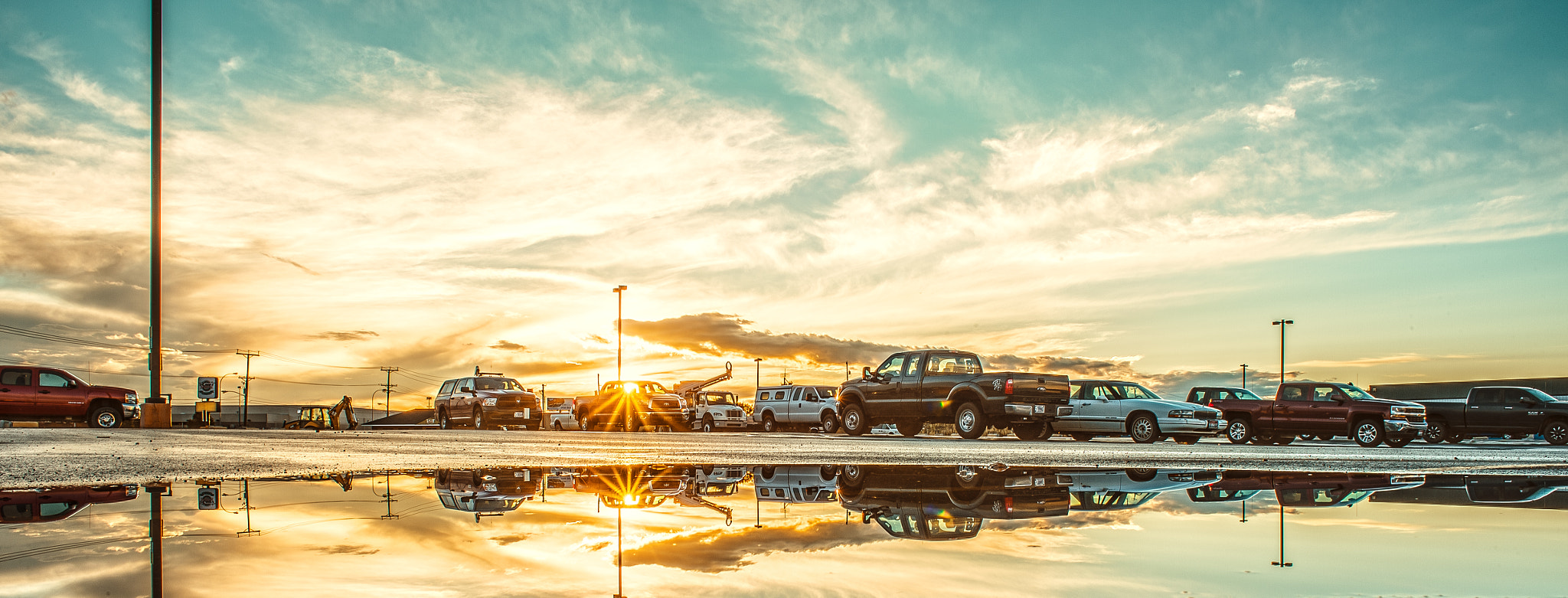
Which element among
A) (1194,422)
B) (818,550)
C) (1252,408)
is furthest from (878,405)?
(818,550)

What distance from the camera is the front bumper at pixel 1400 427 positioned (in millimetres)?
22688

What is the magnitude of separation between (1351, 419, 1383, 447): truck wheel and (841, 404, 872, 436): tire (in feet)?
41.0

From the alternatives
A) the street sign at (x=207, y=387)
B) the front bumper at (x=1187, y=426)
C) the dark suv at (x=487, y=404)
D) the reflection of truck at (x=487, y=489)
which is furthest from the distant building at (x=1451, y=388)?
the street sign at (x=207, y=387)

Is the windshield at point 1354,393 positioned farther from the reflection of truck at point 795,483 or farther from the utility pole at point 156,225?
the utility pole at point 156,225

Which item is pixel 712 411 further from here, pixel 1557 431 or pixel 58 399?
pixel 1557 431

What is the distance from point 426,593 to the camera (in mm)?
2598

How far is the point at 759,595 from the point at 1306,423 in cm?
2549

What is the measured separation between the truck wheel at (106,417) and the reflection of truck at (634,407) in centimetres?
1484

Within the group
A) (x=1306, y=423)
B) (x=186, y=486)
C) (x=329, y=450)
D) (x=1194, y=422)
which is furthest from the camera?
(x=1306, y=423)

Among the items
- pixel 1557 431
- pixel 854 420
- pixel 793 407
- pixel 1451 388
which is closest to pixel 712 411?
pixel 793 407

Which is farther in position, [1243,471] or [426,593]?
[1243,471]

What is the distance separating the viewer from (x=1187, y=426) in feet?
72.7

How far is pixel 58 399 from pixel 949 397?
86.1 ft

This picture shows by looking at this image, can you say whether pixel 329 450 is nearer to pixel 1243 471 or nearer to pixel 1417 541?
pixel 1243 471
